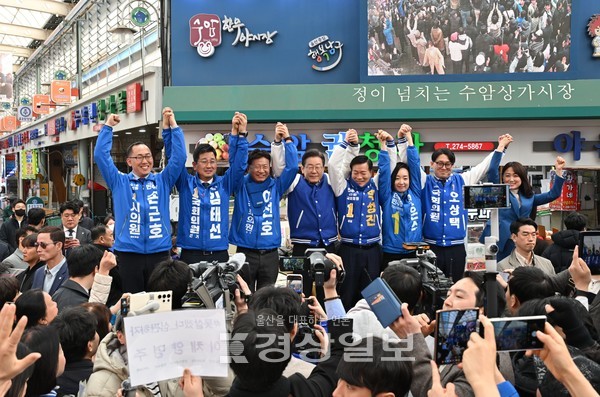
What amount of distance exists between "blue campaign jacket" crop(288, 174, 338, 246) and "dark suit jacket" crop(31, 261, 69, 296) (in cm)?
186

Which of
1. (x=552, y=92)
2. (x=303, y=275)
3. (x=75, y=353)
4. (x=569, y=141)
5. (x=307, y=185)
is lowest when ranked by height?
(x=75, y=353)

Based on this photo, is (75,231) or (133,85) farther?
(133,85)

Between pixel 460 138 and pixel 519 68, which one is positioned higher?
pixel 519 68

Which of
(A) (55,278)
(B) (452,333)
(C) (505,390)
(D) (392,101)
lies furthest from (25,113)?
(C) (505,390)

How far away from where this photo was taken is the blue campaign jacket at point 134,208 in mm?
4184

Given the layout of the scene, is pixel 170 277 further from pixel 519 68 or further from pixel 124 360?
pixel 519 68

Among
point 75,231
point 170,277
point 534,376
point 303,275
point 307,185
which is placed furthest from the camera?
point 75,231

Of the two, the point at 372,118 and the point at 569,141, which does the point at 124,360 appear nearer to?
the point at 372,118

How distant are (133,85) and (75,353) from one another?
8685 mm

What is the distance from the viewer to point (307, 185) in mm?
4723

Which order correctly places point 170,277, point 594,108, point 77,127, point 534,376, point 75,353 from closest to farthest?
point 534,376, point 75,353, point 170,277, point 594,108, point 77,127

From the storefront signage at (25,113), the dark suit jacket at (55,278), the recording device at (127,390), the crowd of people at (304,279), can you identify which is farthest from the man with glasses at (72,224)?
the storefront signage at (25,113)

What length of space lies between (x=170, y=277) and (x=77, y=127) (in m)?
13.9

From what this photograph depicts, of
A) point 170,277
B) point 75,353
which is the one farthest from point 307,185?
point 75,353
